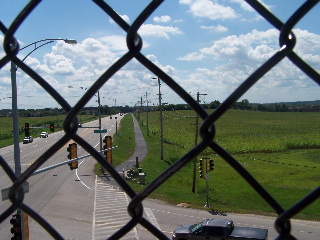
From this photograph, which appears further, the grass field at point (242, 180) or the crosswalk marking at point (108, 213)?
the grass field at point (242, 180)

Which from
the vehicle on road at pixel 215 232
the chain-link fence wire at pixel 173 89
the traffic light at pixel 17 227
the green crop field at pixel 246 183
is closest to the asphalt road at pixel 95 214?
the vehicle on road at pixel 215 232

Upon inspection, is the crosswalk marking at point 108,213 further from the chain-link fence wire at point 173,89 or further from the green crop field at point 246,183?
the chain-link fence wire at point 173,89

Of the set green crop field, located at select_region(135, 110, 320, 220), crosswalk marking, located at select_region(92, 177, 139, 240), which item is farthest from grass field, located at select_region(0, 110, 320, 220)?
crosswalk marking, located at select_region(92, 177, 139, 240)

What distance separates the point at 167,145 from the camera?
53469 millimetres

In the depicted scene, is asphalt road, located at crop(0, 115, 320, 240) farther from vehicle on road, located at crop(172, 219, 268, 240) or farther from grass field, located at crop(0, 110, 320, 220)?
grass field, located at crop(0, 110, 320, 220)

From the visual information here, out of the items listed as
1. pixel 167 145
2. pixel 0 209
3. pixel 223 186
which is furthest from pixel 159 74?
pixel 167 145

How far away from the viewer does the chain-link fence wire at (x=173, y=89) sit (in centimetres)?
129

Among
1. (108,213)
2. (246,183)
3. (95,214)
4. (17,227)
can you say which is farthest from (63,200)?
(17,227)

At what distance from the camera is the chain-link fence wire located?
1.29 m

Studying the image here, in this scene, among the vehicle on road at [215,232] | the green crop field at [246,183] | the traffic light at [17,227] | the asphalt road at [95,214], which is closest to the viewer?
Result: the traffic light at [17,227]

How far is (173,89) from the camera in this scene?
1496mm

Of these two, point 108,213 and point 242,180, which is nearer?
point 108,213

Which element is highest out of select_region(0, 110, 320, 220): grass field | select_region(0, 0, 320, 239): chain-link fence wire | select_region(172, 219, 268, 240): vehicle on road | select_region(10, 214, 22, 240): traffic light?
select_region(0, 0, 320, 239): chain-link fence wire

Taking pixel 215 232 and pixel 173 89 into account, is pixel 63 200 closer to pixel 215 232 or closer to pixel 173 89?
pixel 215 232
